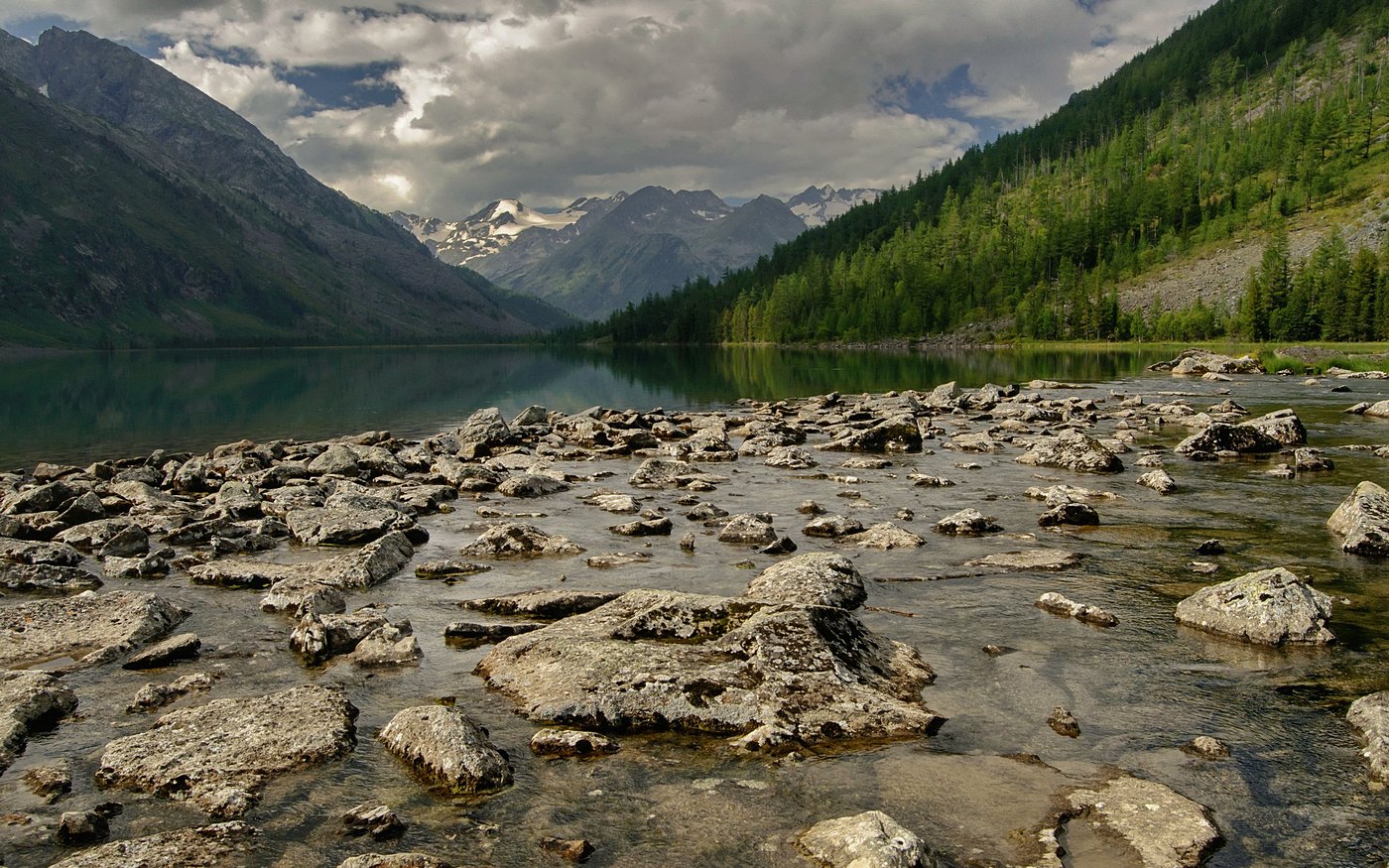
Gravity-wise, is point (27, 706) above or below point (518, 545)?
above

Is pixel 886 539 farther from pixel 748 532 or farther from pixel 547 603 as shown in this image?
pixel 547 603

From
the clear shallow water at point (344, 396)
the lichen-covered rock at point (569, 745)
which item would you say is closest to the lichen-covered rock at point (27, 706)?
the lichen-covered rock at point (569, 745)

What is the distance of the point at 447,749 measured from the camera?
8758 millimetres

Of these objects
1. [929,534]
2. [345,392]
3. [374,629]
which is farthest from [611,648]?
[345,392]

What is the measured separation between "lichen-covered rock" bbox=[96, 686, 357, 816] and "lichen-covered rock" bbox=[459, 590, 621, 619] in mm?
4336

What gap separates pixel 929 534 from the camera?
19828 mm

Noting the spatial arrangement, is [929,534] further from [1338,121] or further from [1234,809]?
[1338,121]

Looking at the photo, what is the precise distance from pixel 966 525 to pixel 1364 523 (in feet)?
26.8

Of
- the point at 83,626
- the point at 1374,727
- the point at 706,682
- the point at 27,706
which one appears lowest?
the point at 1374,727

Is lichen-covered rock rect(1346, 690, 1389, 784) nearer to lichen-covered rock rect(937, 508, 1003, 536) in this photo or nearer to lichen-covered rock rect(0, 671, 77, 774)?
lichen-covered rock rect(937, 508, 1003, 536)

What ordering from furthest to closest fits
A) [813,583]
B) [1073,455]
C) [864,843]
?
[1073,455] < [813,583] < [864,843]

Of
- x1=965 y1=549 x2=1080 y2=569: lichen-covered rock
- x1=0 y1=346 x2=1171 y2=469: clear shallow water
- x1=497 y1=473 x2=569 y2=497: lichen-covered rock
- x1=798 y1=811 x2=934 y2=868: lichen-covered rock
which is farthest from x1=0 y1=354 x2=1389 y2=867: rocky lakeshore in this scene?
x1=0 y1=346 x2=1171 y2=469: clear shallow water

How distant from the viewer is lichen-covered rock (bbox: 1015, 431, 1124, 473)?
2841 centimetres

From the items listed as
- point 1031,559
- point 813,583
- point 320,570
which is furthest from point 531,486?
point 1031,559
